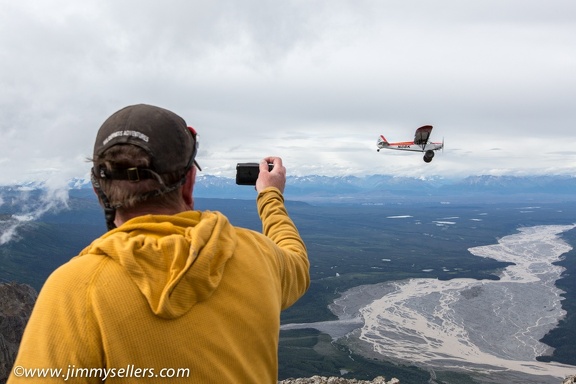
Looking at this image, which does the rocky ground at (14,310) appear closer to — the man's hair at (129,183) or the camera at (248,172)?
the camera at (248,172)

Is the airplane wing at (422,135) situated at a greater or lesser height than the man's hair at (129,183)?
greater

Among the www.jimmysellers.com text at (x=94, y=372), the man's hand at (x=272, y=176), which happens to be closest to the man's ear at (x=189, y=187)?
the www.jimmysellers.com text at (x=94, y=372)

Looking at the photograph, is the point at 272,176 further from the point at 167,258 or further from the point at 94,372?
the point at 94,372

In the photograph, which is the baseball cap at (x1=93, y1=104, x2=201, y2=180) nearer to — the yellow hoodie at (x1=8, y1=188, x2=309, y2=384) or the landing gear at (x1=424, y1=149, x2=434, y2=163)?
the yellow hoodie at (x1=8, y1=188, x2=309, y2=384)

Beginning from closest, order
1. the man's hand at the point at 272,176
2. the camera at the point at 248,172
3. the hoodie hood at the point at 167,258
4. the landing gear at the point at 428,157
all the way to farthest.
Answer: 1. the hoodie hood at the point at 167,258
2. the man's hand at the point at 272,176
3. the camera at the point at 248,172
4. the landing gear at the point at 428,157

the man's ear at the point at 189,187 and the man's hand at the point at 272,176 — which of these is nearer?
the man's ear at the point at 189,187

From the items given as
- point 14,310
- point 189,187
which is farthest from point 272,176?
point 14,310

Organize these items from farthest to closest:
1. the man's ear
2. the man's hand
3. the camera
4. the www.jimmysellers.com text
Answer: the camera, the man's hand, the man's ear, the www.jimmysellers.com text

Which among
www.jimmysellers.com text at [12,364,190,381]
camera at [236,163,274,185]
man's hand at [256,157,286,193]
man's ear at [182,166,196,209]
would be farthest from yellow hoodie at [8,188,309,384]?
camera at [236,163,274,185]
